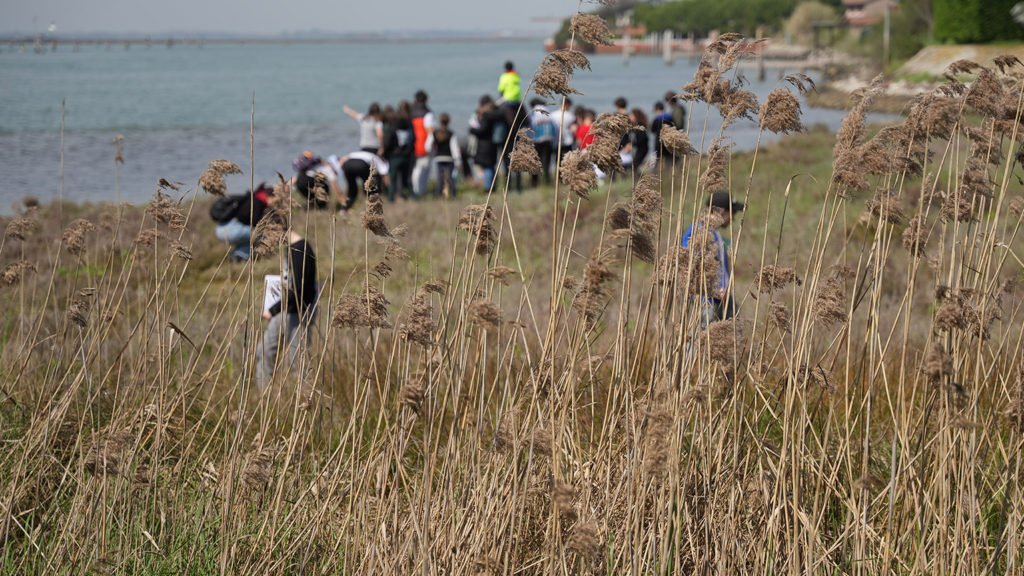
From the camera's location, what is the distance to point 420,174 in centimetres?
1492

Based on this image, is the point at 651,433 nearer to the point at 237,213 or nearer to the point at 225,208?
the point at 237,213

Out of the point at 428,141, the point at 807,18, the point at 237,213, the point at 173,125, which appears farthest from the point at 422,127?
the point at 807,18

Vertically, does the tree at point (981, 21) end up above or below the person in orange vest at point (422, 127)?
above

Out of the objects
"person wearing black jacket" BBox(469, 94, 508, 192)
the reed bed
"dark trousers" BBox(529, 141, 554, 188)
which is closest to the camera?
the reed bed

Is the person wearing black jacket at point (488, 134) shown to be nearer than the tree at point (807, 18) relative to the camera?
Yes

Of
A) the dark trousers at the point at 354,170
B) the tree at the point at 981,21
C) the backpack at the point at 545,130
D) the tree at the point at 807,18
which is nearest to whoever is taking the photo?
the dark trousers at the point at 354,170

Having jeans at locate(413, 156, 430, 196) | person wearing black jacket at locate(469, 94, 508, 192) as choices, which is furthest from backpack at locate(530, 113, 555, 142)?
jeans at locate(413, 156, 430, 196)

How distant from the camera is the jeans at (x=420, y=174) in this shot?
48.2 feet

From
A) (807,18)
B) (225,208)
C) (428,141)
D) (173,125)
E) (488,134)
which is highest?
(807,18)

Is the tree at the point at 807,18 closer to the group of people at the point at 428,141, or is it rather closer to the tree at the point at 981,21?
the tree at the point at 981,21

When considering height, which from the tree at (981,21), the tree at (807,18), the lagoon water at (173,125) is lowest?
the lagoon water at (173,125)

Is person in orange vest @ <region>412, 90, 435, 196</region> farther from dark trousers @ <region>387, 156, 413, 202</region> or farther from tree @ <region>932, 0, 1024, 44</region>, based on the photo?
tree @ <region>932, 0, 1024, 44</region>

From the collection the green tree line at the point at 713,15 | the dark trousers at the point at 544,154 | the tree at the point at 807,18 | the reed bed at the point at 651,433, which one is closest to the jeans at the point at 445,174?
the dark trousers at the point at 544,154

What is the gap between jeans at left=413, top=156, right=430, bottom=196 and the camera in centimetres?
1469
